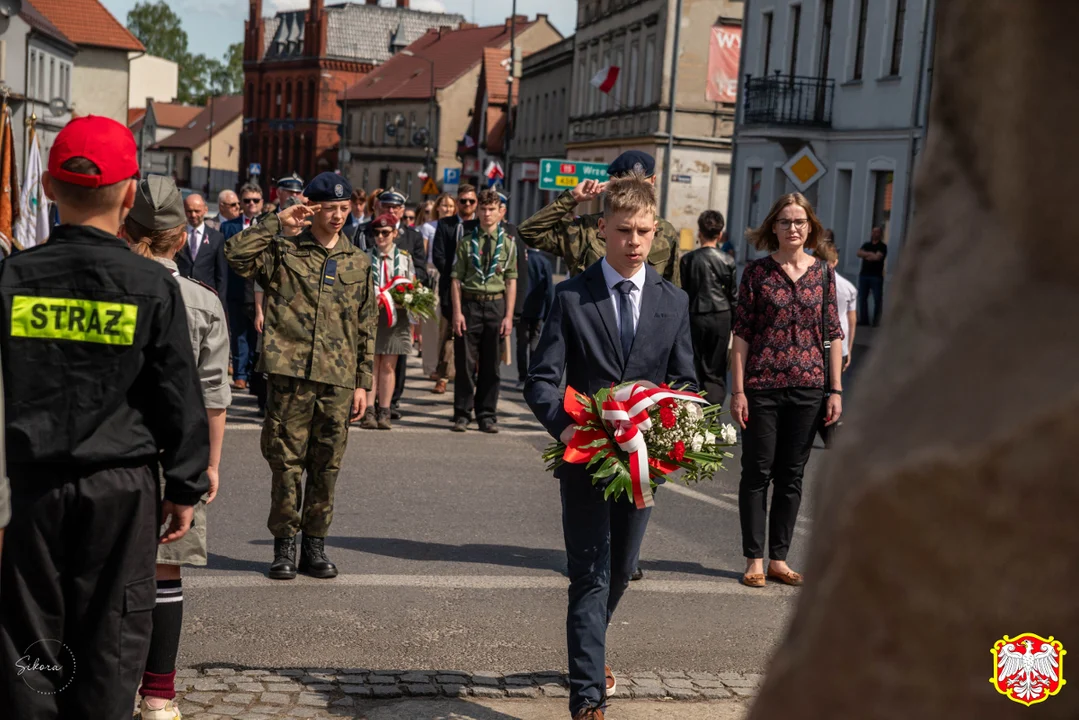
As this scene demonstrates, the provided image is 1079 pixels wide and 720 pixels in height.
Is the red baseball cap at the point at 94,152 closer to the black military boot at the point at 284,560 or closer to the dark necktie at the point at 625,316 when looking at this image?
the dark necktie at the point at 625,316

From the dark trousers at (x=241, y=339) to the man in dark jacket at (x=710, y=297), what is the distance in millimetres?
5413

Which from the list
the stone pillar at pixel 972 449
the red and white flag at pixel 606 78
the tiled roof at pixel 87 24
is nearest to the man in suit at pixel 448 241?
the stone pillar at pixel 972 449


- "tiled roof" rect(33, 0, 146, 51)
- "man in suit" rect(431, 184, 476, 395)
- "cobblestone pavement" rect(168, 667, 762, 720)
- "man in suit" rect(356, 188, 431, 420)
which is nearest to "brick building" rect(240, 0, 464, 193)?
"tiled roof" rect(33, 0, 146, 51)

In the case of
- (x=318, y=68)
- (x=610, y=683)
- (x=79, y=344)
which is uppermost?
(x=318, y=68)

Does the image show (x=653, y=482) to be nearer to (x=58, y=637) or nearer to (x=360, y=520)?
(x=58, y=637)

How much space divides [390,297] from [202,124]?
437 feet

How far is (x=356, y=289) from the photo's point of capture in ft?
26.0

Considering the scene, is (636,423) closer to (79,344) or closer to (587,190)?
(79,344)

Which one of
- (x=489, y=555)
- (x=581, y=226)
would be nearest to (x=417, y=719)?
(x=489, y=555)

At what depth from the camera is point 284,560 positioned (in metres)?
7.55

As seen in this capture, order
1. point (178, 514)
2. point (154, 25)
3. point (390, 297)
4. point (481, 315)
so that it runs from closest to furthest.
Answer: point (178, 514) → point (390, 297) → point (481, 315) → point (154, 25)

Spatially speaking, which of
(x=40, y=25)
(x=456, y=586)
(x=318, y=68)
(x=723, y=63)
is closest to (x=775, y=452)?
(x=456, y=586)

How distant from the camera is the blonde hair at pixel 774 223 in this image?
25.3 feet

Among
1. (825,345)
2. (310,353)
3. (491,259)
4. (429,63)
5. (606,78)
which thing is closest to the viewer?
(310,353)
